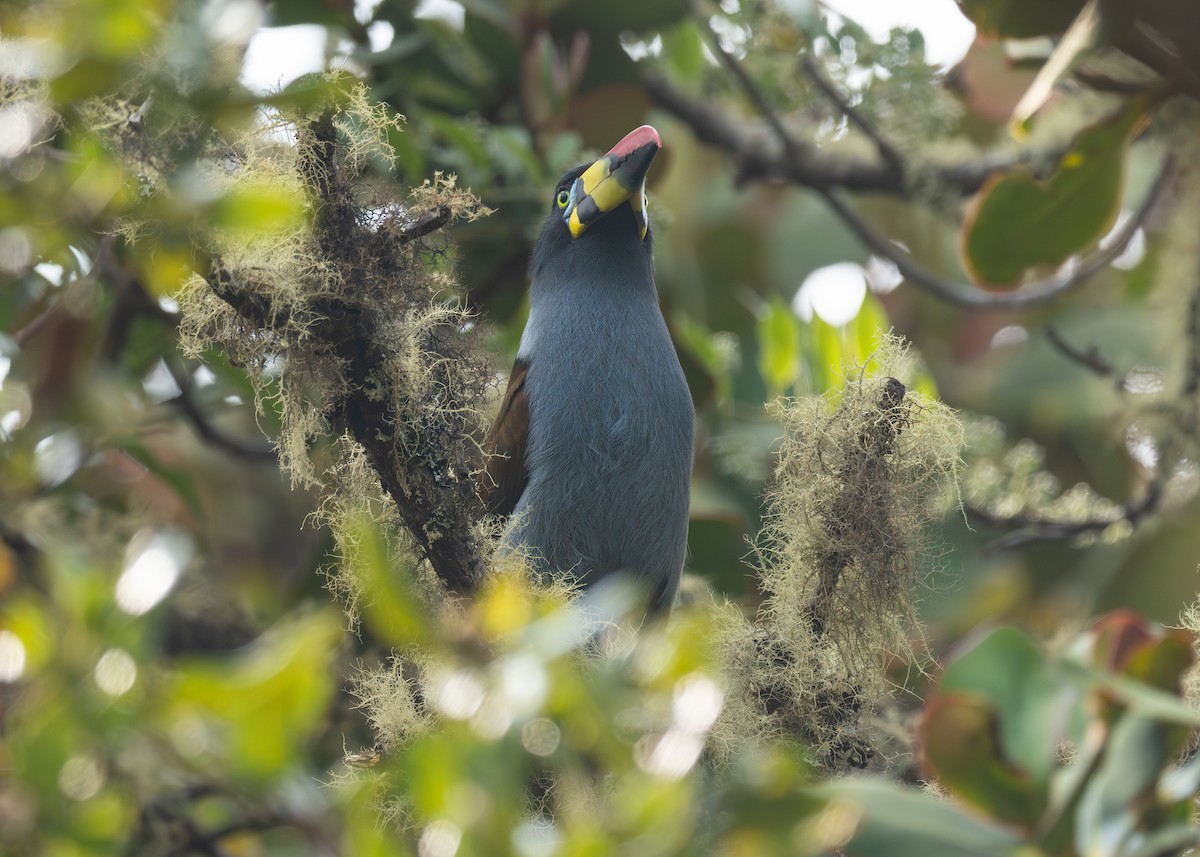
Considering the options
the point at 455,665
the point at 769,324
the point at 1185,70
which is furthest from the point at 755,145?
the point at 455,665

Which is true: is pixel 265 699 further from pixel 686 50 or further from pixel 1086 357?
pixel 686 50

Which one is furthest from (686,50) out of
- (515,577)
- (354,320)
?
(515,577)

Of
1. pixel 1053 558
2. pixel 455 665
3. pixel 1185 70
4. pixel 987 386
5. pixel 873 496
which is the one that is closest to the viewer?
pixel 455 665

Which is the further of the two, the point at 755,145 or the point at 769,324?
the point at 755,145

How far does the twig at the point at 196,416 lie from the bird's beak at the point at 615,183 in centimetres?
132

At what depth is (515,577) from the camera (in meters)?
2.12

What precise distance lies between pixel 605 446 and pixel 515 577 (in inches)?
36.3

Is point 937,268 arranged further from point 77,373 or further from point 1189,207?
point 77,373

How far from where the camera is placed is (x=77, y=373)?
347 cm

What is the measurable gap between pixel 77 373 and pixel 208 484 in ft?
Answer: 6.49

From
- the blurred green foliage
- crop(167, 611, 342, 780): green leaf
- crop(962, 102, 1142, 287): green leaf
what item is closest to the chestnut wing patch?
the blurred green foliage

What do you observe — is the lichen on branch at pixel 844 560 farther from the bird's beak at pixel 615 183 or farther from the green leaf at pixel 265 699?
the green leaf at pixel 265 699

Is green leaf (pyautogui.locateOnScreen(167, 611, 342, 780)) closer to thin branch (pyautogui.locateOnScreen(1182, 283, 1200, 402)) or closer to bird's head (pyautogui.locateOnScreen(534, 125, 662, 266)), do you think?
bird's head (pyautogui.locateOnScreen(534, 125, 662, 266))

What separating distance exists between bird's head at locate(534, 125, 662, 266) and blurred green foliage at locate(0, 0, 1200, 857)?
0.30 metres
